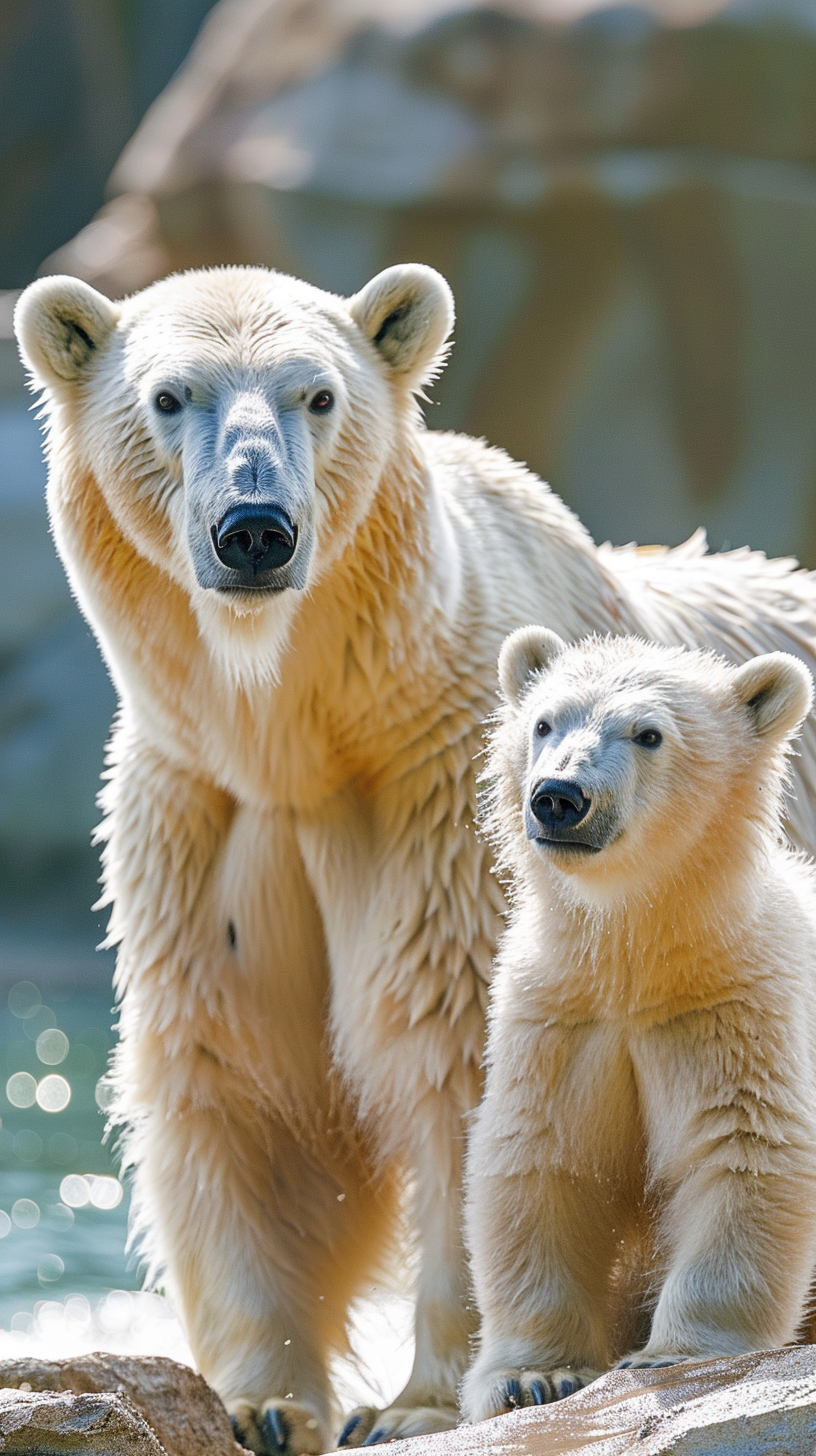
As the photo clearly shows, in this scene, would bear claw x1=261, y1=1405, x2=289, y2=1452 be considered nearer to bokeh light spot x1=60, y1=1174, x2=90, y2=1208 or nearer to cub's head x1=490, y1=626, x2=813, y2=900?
cub's head x1=490, y1=626, x2=813, y2=900

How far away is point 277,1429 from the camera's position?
→ 3.63 m

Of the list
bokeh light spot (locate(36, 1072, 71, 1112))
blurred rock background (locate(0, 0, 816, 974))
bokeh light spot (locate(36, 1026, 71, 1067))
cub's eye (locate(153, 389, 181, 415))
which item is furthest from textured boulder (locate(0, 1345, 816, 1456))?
blurred rock background (locate(0, 0, 816, 974))

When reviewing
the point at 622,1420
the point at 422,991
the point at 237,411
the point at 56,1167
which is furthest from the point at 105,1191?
the point at 622,1420

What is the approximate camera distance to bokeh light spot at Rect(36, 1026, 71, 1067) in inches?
376

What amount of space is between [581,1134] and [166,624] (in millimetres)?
1255

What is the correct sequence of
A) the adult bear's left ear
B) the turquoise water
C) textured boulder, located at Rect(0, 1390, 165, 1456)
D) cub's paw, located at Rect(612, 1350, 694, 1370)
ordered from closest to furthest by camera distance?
textured boulder, located at Rect(0, 1390, 165, 1456), cub's paw, located at Rect(612, 1350, 694, 1370), the adult bear's left ear, the turquoise water

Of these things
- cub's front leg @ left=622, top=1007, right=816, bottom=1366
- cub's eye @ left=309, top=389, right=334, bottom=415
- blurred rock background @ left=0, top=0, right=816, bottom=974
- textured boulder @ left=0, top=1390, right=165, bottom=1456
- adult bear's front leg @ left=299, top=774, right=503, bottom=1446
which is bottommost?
textured boulder @ left=0, top=1390, right=165, bottom=1456

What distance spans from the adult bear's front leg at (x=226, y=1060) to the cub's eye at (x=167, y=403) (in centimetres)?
78

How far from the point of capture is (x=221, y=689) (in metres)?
3.66

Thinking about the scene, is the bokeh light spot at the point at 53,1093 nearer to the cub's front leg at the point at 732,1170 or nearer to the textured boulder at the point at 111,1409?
the textured boulder at the point at 111,1409

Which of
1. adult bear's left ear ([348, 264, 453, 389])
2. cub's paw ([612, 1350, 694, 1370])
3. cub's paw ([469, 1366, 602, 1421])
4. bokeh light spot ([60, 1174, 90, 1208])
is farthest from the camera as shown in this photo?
bokeh light spot ([60, 1174, 90, 1208])

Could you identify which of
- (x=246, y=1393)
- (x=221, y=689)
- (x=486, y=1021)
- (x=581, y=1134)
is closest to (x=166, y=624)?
(x=221, y=689)

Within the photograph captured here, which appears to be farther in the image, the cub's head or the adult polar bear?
the adult polar bear

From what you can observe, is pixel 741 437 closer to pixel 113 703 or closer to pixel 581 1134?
pixel 113 703
